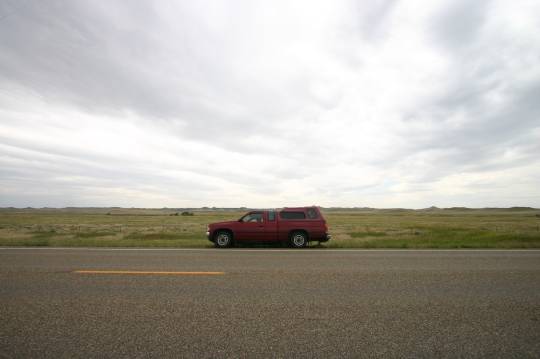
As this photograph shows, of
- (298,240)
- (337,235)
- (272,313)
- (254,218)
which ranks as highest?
(254,218)

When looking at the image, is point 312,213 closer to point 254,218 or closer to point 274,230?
point 274,230

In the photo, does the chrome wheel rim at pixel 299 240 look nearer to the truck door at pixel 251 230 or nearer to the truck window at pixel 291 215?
the truck window at pixel 291 215

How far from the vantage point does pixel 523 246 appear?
42.8 feet

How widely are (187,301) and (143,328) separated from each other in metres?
1.13

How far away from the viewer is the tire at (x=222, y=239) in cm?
1422

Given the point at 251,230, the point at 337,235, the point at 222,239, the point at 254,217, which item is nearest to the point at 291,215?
the point at 254,217

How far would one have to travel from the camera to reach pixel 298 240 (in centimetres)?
1438

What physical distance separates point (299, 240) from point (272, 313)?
1010 centimetres

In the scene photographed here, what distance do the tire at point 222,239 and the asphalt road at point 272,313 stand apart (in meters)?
6.51

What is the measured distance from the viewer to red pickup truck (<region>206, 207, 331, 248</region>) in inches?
563

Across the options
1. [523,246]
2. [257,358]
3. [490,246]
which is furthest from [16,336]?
[523,246]

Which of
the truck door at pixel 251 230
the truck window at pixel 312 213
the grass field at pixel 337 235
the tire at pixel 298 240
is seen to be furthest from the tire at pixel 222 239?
the truck window at pixel 312 213

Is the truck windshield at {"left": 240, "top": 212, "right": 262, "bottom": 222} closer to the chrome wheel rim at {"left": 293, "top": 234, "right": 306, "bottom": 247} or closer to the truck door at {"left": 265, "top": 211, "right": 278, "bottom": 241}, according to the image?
the truck door at {"left": 265, "top": 211, "right": 278, "bottom": 241}

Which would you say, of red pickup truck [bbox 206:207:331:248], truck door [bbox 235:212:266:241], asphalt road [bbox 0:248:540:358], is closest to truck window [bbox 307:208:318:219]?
red pickup truck [bbox 206:207:331:248]
